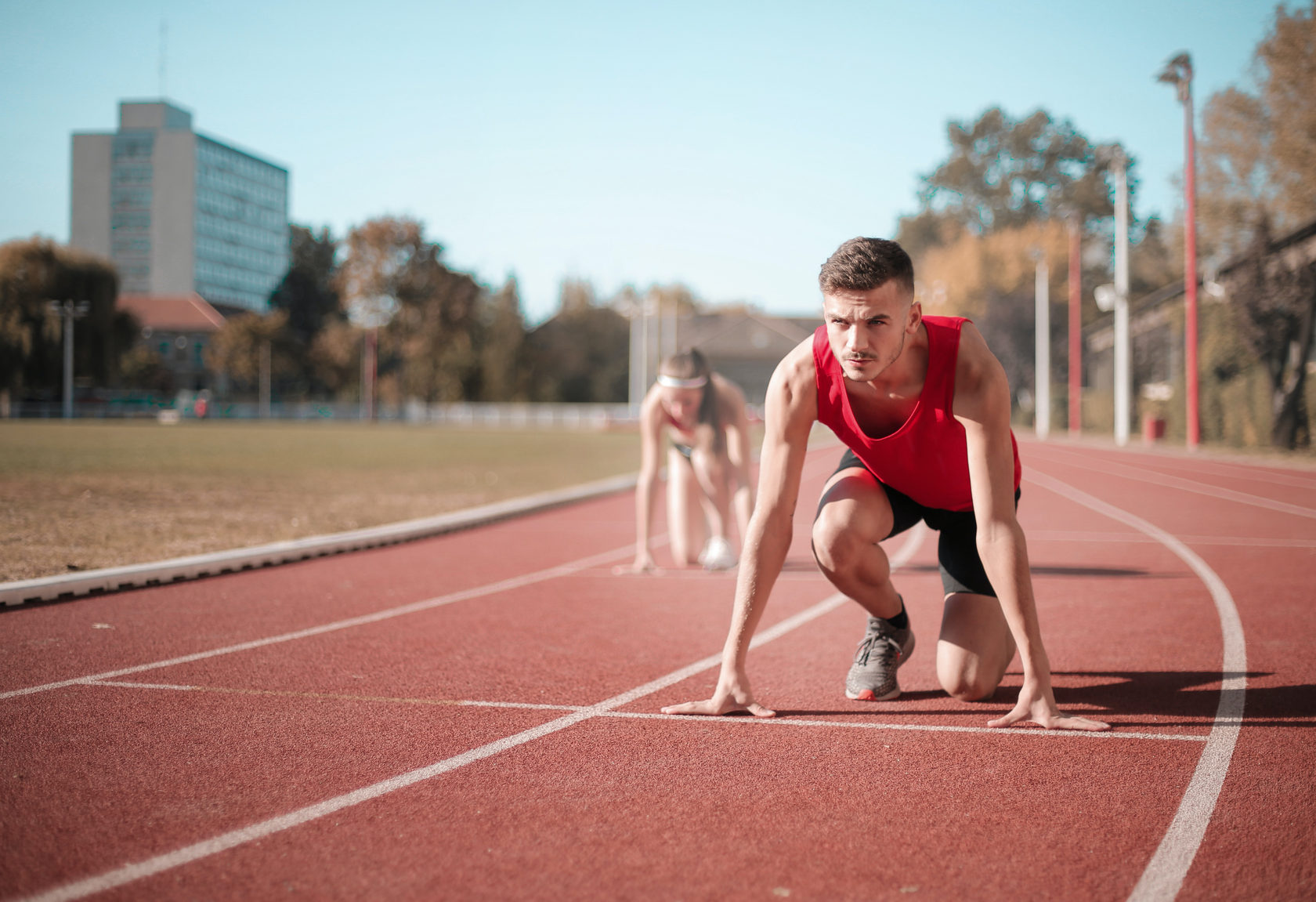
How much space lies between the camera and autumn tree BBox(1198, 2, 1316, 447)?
26.4 metres

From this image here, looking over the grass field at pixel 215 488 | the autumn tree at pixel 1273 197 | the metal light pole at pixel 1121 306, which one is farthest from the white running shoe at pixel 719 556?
the metal light pole at pixel 1121 306

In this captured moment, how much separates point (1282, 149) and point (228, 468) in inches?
1469

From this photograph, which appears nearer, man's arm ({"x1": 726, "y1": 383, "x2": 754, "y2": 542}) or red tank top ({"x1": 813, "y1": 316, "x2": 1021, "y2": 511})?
red tank top ({"x1": 813, "y1": 316, "x2": 1021, "y2": 511})

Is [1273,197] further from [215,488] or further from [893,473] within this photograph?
[893,473]

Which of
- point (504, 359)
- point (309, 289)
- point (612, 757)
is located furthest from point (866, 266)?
point (309, 289)

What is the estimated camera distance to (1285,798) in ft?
11.2

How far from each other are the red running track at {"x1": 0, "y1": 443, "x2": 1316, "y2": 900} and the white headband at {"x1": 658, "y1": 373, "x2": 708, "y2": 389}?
1.75 metres

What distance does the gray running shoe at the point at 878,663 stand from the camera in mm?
4672

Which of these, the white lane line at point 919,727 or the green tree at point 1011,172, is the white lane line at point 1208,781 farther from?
the green tree at point 1011,172

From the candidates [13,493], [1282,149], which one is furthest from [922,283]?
[13,493]

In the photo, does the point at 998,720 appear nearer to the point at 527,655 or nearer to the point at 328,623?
the point at 527,655

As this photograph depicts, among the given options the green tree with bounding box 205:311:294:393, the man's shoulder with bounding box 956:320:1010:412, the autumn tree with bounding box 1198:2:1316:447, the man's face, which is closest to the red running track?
the man's shoulder with bounding box 956:320:1010:412

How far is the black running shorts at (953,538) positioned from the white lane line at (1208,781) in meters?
1.02

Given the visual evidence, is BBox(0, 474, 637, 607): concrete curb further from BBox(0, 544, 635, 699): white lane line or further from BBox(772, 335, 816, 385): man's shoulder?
BBox(772, 335, 816, 385): man's shoulder
